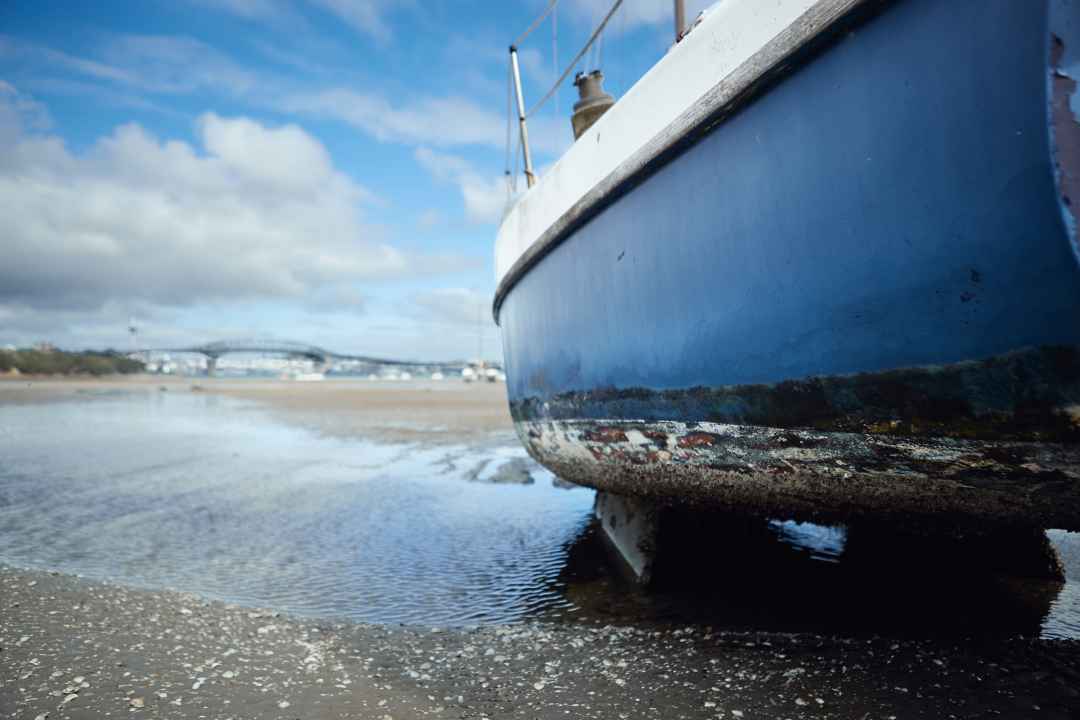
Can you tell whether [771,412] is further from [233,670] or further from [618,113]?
[233,670]

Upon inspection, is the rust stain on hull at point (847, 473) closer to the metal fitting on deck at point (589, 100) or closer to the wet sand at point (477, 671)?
the wet sand at point (477, 671)

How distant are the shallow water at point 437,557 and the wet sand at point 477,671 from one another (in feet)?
0.76

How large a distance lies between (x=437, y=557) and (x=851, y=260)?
296cm

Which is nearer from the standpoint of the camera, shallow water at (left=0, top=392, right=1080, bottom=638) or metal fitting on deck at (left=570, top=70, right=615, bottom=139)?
shallow water at (left=0, top=392, right=1080, bottom=638)

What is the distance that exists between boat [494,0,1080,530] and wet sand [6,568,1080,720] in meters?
0.57

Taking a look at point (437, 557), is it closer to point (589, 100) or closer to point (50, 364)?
point (589, 100)

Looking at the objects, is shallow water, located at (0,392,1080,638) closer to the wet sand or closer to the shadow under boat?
the shadow under boat

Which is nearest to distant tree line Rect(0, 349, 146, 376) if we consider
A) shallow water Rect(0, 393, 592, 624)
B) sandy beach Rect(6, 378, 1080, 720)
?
shallow water Rect(0, 393, 592, 624)

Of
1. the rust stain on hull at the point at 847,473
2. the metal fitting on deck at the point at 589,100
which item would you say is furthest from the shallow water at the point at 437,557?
the metal fitting on deck at the point at 589,100

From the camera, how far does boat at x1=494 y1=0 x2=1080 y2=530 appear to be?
1.22m

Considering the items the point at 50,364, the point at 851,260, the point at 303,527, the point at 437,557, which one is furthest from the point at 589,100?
the point at 50,364

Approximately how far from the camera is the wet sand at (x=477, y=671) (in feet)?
5.91

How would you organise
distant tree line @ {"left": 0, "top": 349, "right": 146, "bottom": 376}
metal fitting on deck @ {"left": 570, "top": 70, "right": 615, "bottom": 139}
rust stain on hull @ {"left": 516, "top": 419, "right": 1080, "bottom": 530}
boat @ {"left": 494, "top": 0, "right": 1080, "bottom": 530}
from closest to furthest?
1. boat @ {"left": 494, "top": 0, "right": 1080, "bottom": 530}
2. rust stain on hull @ {"left": 516, "top": 419, "right": 1080, "bottom": 530}
3. metal fitting on deck @ {"left": 570, "top": 70, "right": 615, "bottom": 139}
4. distant tree line @ {"left": 0, "top": 349, "right": 146, "bottom": 376}

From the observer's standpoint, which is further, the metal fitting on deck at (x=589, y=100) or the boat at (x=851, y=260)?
the metal fitting on deck at (x=589, y=100)
